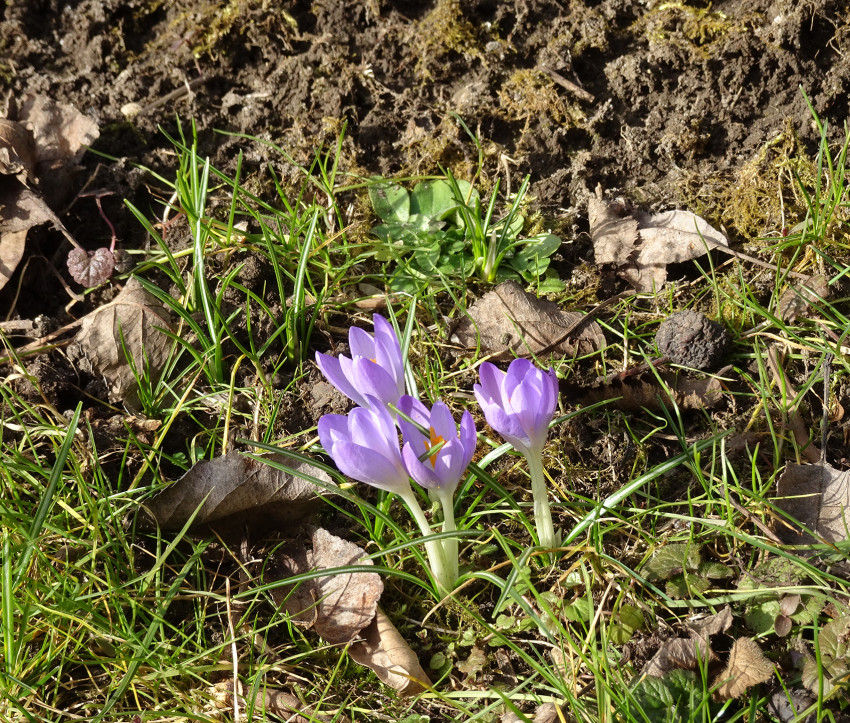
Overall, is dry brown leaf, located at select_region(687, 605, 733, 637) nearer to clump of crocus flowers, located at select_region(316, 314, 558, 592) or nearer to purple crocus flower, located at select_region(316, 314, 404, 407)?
clump of crocus flowers, located at select_region(316, 314, 558, 592)

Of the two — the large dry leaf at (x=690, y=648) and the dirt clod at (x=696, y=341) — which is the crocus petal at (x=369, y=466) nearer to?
the large dry leaf at (x=690, y=648)

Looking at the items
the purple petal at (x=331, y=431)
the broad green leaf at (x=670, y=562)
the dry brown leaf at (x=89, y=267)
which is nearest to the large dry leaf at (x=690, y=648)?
the broad green leaf at (x=670, y=562)

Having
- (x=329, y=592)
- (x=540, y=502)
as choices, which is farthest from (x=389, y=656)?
(x=540, y=502)

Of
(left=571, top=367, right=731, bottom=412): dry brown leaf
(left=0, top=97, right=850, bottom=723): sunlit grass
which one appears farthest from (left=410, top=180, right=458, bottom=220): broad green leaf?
(left=571, top=367, right=731, bottom=412): dry brown leaf

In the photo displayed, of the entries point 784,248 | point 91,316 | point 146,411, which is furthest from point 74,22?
point 784,248

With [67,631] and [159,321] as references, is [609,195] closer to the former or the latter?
[159,321]
